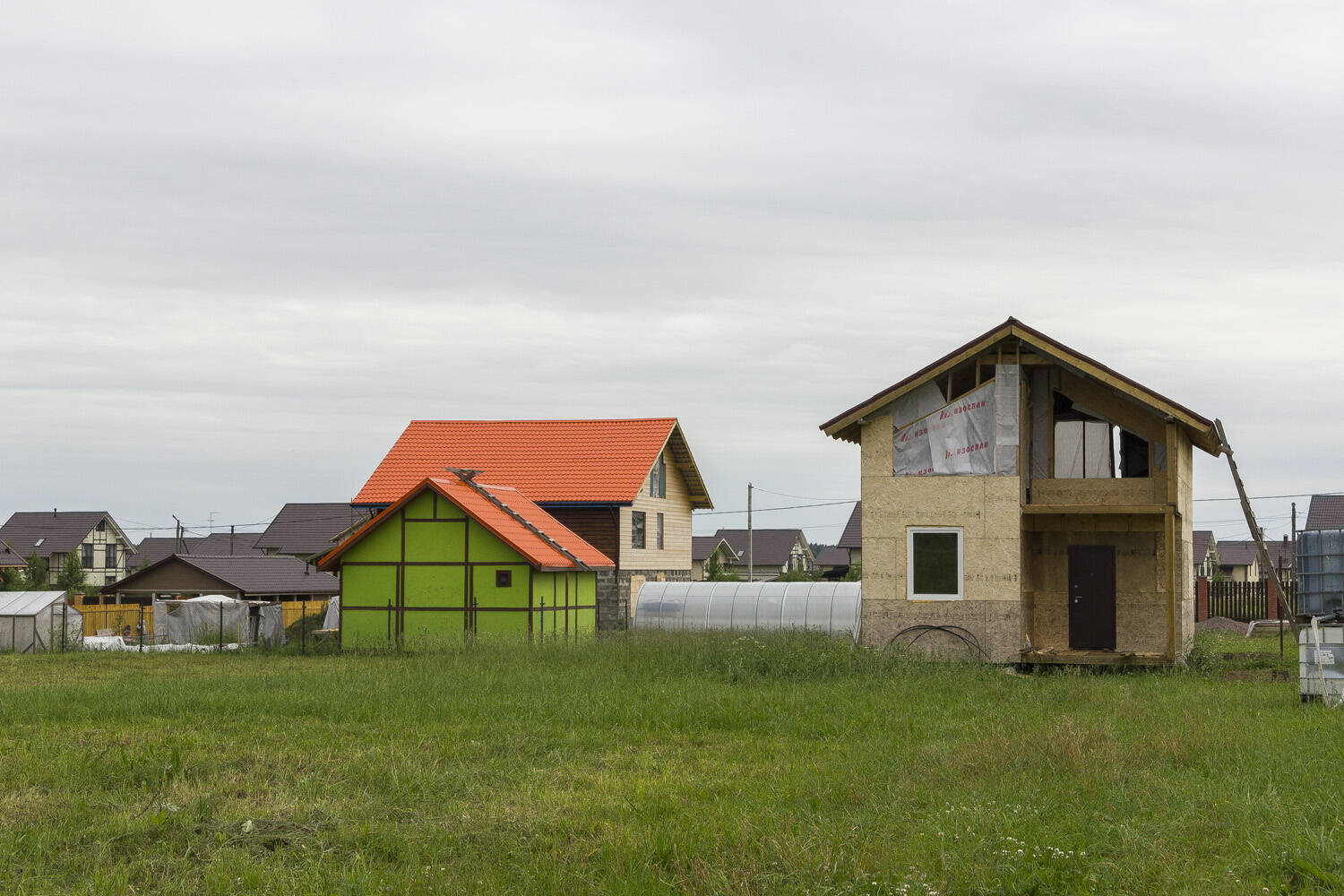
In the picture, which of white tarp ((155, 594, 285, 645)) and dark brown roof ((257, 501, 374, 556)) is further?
dark brown roof ((257, 501, 374, 556))

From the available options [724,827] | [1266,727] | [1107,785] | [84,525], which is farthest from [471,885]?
[84,525]

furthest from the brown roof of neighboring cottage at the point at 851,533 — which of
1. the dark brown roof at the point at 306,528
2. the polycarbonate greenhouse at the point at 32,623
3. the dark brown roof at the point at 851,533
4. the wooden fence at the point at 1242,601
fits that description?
the polycarbonate greenhouse at the point at 32,623

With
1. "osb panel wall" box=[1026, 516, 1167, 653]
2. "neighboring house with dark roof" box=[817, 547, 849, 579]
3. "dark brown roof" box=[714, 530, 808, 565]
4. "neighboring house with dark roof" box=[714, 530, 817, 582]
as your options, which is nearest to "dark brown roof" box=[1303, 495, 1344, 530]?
"neighboring house with dark roof" box=[817, 547, 849, 579]

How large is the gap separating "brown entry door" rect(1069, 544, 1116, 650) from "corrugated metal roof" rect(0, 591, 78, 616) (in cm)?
2444

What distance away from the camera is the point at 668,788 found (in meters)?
11.0

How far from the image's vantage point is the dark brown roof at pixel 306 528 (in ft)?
249

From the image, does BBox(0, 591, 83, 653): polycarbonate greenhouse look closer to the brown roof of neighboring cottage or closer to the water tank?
the water tank

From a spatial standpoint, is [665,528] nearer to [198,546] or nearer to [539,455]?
[539,455]

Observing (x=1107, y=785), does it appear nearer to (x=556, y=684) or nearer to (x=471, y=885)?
(x=471, y=885)

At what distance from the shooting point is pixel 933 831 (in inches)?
339

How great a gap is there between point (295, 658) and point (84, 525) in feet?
221

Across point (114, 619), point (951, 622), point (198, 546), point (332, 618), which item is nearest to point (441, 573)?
point (332, 618)

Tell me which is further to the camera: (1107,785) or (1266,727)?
(1266,727)

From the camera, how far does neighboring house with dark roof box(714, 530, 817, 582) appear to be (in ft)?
288
